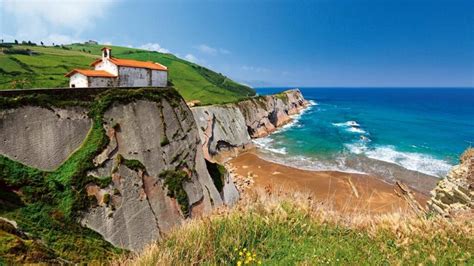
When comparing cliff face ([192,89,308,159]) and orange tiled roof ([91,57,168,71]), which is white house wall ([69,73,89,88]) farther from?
cliff face ([192,89,308,159])

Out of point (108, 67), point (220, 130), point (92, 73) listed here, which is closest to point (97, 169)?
point (92, 73)

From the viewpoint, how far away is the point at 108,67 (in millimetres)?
25109

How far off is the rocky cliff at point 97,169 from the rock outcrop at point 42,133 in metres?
0.04

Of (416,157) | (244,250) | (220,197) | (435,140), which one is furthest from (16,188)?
(435,140)

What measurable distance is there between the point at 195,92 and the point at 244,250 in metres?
74.3

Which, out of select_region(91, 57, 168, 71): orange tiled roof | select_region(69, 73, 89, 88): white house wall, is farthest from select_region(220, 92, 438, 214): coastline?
select_region(69, 73, 89, 88): white house wall

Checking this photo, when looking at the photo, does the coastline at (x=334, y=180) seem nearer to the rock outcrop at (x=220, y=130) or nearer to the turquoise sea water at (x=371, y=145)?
the turquoise sea water at (x=371, y=145)

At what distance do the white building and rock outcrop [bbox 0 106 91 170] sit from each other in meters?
7.71

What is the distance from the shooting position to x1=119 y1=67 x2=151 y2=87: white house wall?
995 inches

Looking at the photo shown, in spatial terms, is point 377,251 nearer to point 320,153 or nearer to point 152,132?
point 152,132

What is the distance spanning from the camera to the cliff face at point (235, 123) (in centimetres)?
4109

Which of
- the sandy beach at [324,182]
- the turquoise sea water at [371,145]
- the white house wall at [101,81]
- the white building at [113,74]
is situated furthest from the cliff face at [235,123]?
the white house wall at [101,81]

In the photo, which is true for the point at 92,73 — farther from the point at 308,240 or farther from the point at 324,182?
the point at 324,182

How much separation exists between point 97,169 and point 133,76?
13.5 meters
